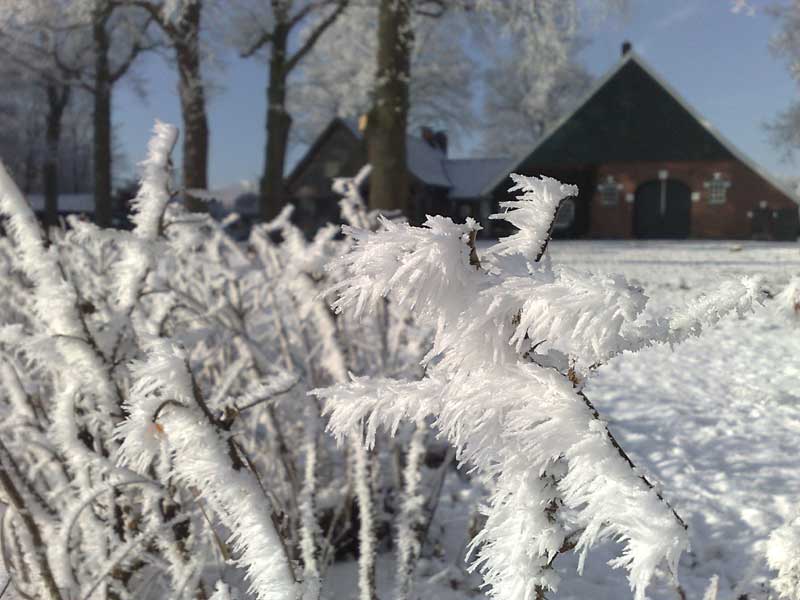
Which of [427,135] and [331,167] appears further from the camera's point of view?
[427,135]

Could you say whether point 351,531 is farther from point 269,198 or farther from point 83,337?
point 269,198

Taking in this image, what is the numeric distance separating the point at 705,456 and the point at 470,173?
89.0ft

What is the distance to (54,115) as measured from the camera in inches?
968

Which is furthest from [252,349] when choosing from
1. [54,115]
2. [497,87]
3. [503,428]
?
[497,87]

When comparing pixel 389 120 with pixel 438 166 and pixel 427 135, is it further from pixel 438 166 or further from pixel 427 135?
pixel 427 135

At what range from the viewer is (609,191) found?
22047 mm

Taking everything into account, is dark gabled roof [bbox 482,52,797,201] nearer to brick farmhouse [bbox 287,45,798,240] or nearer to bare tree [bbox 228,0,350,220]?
brick farmhouse [bbox 287,45,798,240]

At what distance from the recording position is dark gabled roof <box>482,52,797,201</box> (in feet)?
67.5

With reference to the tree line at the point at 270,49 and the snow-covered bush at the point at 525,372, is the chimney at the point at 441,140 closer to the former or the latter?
the tree line at the point at 270,49

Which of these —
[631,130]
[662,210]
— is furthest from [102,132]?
[662,210]

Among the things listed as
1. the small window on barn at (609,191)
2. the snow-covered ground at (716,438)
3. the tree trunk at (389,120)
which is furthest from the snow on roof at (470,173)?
the snow-covered ground at (716,438)

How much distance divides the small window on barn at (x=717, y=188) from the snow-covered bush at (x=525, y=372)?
2316 cm

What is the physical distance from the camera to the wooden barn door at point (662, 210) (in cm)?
2178

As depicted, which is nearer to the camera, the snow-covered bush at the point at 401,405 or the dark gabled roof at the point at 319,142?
the snow-covered bush at the point at 401,405
